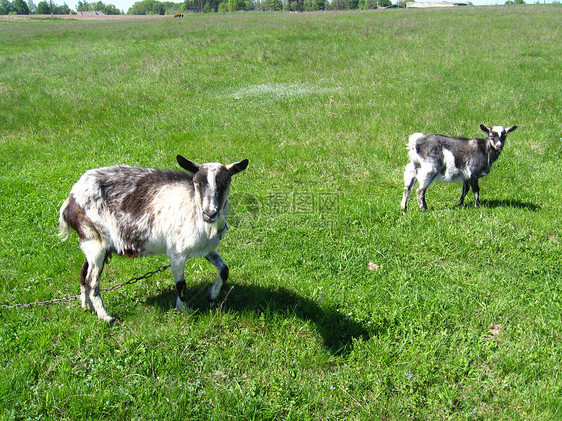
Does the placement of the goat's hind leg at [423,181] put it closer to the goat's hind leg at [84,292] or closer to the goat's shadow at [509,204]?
the goat's shadow at [509,204]

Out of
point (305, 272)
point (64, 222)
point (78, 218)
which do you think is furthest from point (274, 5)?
point (78, 218)

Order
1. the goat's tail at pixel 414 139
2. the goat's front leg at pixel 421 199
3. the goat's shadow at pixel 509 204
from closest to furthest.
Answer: the goat's shadow at pixel 509 204, the goat's front leg at pixel 421 199, the goat's tail at pixel 414 139

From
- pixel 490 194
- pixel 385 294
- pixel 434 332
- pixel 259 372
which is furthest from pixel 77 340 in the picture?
pixel 490 194

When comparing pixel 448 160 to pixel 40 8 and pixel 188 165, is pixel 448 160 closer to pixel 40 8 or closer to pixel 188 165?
pixel 188 165

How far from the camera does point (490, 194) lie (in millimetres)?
8609

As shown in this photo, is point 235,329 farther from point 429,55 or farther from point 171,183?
point 429,55

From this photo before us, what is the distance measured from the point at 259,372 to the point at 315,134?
8579mm

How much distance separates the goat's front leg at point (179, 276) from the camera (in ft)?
15.5

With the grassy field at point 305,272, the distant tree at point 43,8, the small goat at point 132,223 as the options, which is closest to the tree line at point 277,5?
the distant tree at point 43,8

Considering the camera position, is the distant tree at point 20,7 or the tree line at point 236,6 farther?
the distant tree at point 20,7

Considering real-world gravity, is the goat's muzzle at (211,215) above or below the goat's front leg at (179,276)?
above

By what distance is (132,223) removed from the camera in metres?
4.73

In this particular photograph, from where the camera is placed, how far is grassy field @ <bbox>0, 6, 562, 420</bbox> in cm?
395

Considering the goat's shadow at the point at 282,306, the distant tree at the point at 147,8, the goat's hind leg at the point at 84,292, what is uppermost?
the distant tree at the point at 147,8
